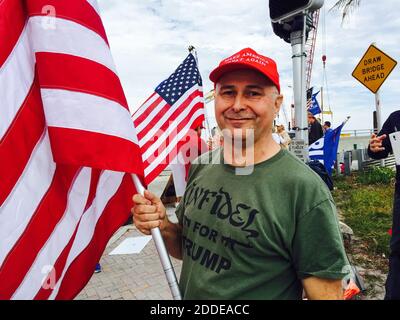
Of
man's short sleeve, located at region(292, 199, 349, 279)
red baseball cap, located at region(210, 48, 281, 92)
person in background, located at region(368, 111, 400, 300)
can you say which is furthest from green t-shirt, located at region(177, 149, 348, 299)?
person in background, located at region(368, 111, 400, 300)

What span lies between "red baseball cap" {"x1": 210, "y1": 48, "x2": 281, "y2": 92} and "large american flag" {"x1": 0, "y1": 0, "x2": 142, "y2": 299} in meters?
0.55

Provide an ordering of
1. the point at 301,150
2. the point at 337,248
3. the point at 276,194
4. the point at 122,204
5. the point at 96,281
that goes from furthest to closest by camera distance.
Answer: the point at 96,281 → the point at 301,150 → the point at 122,204 → the point at 276,194 → the point at 337,248

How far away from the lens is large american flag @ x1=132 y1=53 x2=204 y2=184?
4.55 meters

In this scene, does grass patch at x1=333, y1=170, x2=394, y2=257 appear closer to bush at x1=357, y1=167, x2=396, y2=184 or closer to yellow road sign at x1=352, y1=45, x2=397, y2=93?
bush at x1=357, y1=167, x2=396, y2=184

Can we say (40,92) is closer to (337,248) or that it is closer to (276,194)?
(276,194)

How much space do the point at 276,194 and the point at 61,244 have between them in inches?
45.1

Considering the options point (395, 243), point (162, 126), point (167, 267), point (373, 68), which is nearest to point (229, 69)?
point (167, 267)

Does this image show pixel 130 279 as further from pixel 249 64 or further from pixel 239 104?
pixel 249 64

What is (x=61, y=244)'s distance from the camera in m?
1.68

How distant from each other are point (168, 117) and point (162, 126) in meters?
0.18

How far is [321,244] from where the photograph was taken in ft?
4.42

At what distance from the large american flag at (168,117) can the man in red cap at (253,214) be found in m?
2.74
